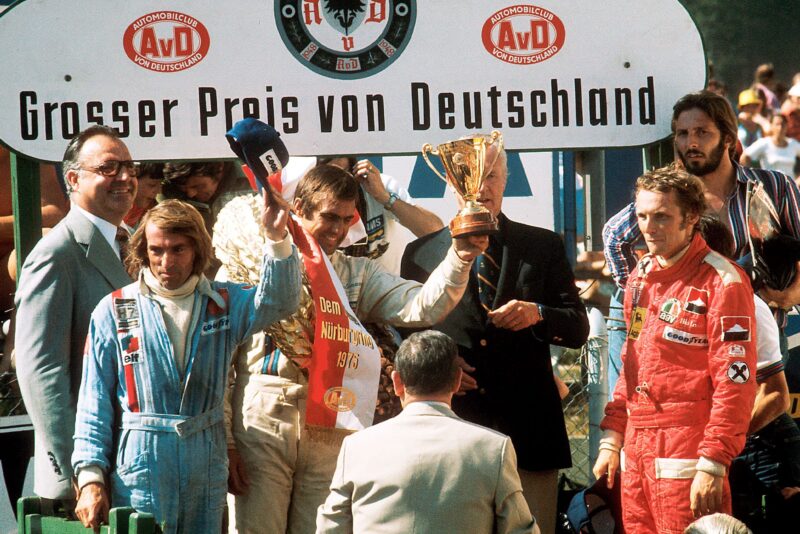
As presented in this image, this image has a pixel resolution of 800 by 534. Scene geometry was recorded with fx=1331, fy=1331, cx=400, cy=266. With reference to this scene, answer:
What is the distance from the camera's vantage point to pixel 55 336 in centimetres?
456

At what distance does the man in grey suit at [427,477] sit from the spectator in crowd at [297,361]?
2.96ft

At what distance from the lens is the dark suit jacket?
514 cm

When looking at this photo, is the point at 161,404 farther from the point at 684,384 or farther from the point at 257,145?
the point at 684,384

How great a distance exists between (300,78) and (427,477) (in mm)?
2361

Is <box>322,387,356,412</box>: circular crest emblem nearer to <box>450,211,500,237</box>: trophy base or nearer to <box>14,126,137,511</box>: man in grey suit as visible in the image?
<box>450,211,500,237</box>: trophy base

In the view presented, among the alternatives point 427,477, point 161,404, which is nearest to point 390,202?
point 161,404

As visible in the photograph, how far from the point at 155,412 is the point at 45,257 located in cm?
72

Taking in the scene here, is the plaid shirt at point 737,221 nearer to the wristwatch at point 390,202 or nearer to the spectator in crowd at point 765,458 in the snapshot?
the spectator in crowd at point 765,458

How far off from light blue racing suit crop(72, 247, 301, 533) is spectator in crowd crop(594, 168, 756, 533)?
125 centimetres

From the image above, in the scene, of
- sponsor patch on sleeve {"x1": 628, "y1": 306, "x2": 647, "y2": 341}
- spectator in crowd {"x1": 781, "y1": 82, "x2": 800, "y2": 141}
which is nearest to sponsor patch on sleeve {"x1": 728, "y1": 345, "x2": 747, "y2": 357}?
sponsor patch on sleeve {"x1": 628, "y1": 306, "x2": 647, "y2": 341}

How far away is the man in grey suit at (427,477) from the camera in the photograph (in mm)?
3713

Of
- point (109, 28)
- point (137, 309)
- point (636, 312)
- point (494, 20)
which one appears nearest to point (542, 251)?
point (636, 312)

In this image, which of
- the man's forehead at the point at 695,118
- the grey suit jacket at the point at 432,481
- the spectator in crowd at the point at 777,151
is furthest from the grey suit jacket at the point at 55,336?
the spectator in crowd at the point at 777,151

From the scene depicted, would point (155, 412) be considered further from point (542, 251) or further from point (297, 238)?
point (542, 251)
